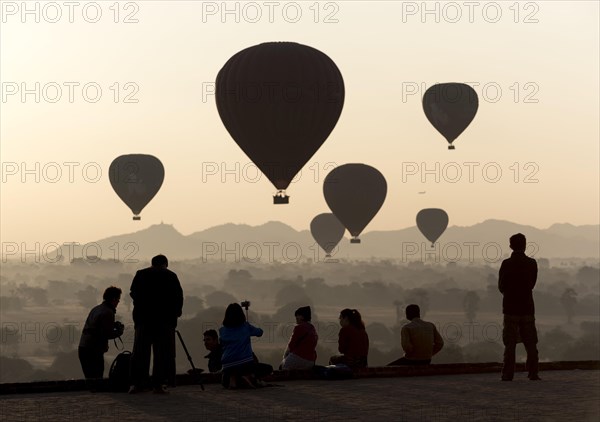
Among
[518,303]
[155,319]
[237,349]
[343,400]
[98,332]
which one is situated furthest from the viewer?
[518,303]

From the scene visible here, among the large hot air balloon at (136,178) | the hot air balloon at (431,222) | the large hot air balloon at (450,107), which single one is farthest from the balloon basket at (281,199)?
the hot air balloon at (431,222)

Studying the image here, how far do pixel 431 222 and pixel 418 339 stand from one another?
121877 millimetres

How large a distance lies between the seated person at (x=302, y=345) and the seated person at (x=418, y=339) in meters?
1.73

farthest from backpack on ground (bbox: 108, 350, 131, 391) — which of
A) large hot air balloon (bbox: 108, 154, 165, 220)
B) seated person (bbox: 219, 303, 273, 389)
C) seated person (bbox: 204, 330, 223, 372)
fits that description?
large hot air balloon (bbox: 108, 154, 165, 220)

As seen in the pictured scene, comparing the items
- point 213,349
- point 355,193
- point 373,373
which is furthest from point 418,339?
point 355,193

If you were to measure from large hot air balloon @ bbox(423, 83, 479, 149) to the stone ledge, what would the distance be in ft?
223

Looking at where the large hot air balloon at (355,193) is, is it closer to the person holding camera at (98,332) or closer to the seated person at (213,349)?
the seated person at (213,349)

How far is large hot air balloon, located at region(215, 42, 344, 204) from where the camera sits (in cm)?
6294

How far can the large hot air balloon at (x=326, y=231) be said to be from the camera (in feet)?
→ 463

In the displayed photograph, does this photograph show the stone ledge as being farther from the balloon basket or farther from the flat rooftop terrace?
the balloon basket

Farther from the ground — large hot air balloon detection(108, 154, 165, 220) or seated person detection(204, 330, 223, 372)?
large hot air balloon detection(108, 154, 165, 220)

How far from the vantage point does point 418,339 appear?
25.9 meters

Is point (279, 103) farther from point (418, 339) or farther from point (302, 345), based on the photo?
point (302, 345)

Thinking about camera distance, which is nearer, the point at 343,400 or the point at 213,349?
the point at 343,400
